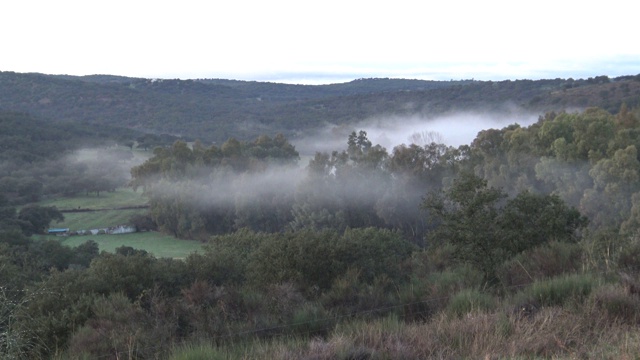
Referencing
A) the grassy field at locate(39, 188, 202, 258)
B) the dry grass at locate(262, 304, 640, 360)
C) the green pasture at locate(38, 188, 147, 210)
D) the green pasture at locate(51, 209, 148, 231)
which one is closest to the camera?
the dry grass at locate(262, 304, 640, 360)

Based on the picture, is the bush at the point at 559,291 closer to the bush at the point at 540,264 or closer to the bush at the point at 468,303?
the bush at the point at 468,303

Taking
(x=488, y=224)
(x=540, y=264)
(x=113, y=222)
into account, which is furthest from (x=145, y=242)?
(x=540, y=264)

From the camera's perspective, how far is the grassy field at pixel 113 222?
114ft

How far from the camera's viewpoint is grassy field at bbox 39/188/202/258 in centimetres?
3466

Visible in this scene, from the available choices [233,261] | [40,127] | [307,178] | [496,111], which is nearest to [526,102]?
[496,111]

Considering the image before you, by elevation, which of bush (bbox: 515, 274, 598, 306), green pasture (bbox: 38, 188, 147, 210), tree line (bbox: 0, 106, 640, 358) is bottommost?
green pasture (bbox: 38, 188, 147, 210)

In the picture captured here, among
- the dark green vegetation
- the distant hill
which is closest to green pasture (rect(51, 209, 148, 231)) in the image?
the dark green vegetation

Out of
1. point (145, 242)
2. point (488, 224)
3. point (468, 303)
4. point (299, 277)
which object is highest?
point (468, 303)

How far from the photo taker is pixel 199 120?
344 feet

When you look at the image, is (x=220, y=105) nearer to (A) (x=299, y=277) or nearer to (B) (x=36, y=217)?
(B) (x=36, y=217)

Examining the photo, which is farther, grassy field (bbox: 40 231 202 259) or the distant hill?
the distant hill

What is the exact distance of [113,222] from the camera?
41.4 m

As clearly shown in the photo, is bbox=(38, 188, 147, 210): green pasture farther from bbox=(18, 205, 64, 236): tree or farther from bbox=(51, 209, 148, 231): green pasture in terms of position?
bbox=(18, 205, 64, 236): tree

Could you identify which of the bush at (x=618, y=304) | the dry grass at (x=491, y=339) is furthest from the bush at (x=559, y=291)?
the dry grass at (x=491, y=339)
